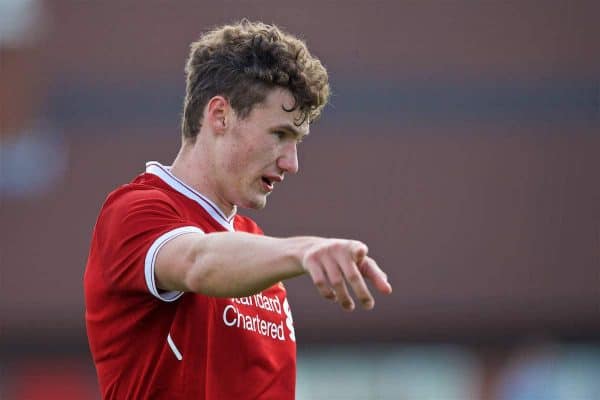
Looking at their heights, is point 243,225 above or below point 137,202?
above

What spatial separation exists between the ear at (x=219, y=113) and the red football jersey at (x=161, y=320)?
22 cm

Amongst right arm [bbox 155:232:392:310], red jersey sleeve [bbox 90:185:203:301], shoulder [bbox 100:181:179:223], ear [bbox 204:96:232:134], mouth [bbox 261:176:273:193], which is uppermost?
ear [bbox 204:96:232:134]

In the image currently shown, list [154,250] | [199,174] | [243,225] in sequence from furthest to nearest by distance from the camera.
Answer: [243,225] → [199,174] → [154,250]

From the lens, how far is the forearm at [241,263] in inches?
99.7

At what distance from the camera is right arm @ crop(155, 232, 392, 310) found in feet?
7.65

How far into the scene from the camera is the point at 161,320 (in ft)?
10.5

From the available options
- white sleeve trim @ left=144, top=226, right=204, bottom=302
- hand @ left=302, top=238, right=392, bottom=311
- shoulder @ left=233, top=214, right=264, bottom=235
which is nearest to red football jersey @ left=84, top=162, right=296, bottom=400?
white sleeve trim @ left=144, top=226, right=204, bottom=302

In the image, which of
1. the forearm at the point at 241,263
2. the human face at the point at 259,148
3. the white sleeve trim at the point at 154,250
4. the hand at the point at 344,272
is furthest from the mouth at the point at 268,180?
the hand at the point at 344,272

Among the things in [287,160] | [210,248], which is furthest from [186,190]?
[210,248]

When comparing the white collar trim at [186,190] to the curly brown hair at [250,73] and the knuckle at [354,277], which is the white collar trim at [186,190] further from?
the knuckle at [354,277]

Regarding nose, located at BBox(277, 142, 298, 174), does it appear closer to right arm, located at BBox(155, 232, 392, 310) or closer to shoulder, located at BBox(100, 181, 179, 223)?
shoulder, located at BBox(100, 181, 179, 223)

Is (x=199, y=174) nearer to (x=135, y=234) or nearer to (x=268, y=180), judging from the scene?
(x=268, y=180)

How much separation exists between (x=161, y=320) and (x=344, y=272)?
3.45 feet

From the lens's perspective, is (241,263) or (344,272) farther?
(241,263)
